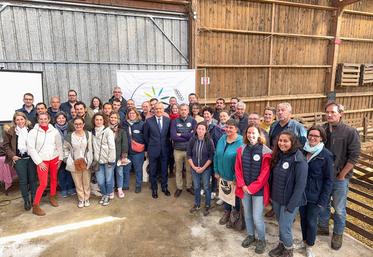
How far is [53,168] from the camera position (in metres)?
4.03

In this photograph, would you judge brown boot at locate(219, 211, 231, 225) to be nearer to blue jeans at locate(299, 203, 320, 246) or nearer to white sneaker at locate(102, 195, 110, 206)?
blue jeans at locate(299, 203, 320, 246)

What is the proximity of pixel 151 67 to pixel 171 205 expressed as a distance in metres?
3.78

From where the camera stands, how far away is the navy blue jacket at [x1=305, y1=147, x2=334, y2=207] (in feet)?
8.96

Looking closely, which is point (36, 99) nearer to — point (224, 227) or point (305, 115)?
point (224, 227)

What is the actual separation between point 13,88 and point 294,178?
17.0 ft

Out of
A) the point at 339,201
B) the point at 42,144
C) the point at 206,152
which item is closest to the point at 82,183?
the point at 42,144

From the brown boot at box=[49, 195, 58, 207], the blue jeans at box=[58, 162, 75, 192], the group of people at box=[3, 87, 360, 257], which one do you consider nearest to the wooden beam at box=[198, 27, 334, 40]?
the group of people at box=[3, 87, 360, 257]

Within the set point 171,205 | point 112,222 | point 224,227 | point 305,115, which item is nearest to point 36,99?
point 112,222

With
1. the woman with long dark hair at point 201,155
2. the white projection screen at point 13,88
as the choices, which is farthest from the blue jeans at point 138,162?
the white projection screen at point 13,88

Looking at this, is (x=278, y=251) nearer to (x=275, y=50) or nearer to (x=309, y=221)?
(x=309, y=221)

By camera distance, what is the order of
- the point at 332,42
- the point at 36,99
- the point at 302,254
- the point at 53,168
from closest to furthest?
the point at 302,254, the point at 53,168, the point at 36,99, the point at 332,42

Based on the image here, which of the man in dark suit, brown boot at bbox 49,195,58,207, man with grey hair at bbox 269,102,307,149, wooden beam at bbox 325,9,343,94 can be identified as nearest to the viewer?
man with grey hair at bbox 269,102,307,149

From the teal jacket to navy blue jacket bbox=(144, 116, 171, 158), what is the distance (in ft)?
3.87

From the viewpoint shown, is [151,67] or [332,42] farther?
[332,42]
